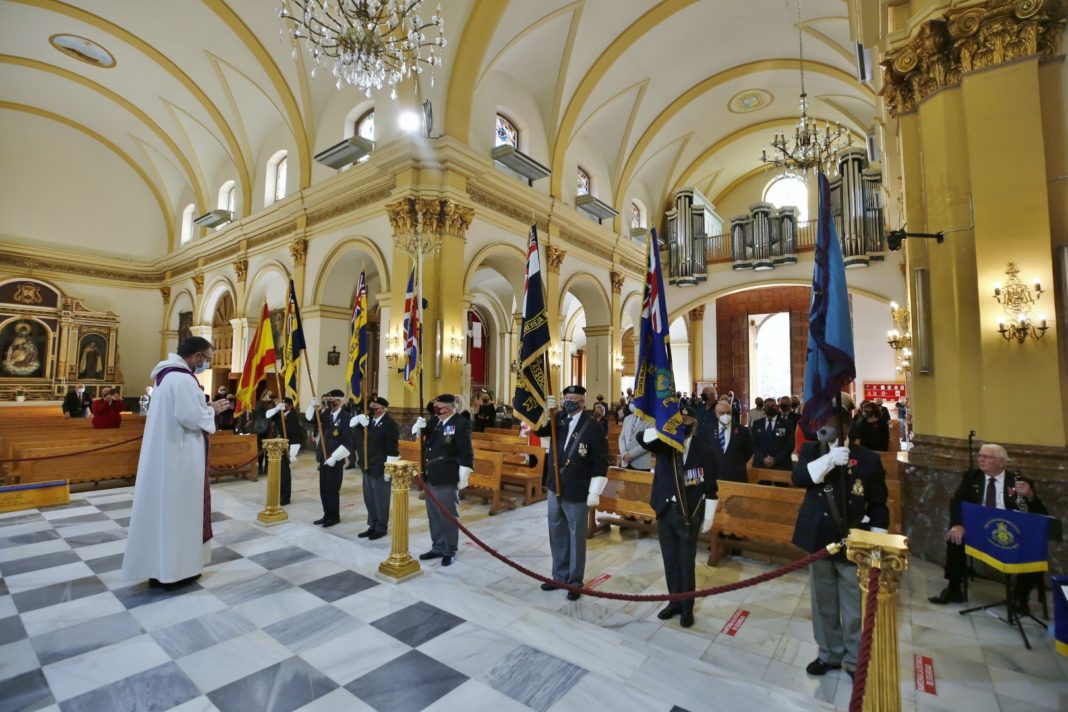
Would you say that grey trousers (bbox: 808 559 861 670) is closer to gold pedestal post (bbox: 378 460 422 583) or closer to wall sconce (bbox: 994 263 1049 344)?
gold pedestal post (bbox: 378 460 422 583)

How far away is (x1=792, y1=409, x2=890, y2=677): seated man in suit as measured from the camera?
2.86 meters

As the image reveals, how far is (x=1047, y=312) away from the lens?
14.8 ft

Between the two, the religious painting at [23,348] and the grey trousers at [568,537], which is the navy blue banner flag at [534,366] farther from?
the religious painting at [23,348]

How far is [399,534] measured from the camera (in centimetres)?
435

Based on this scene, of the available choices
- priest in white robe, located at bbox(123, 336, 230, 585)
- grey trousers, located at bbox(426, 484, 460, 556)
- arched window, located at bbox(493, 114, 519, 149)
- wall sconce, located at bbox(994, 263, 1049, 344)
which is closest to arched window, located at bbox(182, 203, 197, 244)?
arched window, located at bbox(493, 114, 519, 149)

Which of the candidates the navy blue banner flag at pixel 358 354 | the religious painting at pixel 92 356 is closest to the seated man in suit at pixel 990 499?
the navy blue banner flag at pixel 358 354

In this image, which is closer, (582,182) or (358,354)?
(358,354)

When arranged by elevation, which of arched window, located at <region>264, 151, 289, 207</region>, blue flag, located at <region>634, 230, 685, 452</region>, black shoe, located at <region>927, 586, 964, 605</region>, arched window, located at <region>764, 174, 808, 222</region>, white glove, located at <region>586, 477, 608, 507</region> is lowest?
black shoe, located at <region>927, 586, 964, 605</region>

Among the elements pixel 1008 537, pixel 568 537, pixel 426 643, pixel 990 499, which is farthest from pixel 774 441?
pixel 426 643

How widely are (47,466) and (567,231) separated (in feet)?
Result: 37.5

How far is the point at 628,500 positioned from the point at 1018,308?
13.1ft

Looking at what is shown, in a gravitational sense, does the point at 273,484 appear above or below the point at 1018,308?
below

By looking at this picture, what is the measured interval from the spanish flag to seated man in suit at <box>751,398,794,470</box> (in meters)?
6.79

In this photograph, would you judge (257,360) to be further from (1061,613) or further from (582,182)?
(582,182)
